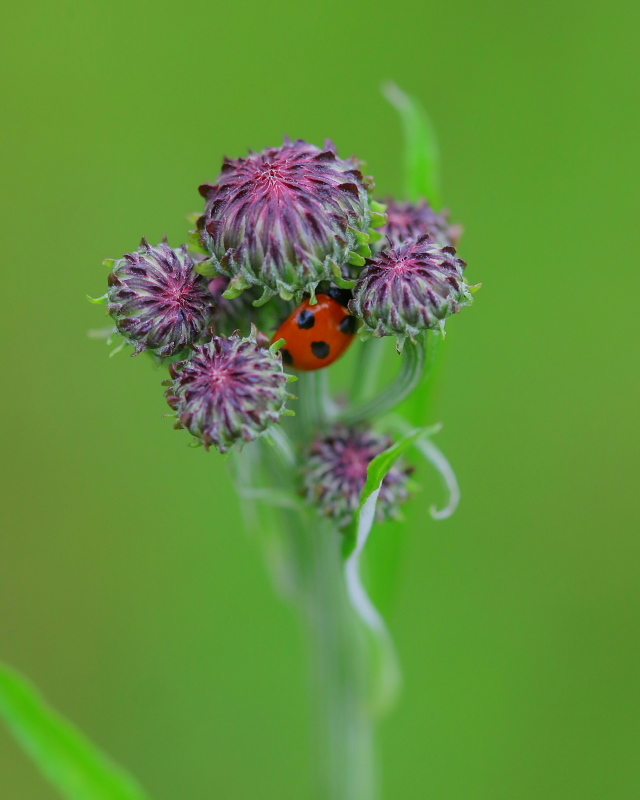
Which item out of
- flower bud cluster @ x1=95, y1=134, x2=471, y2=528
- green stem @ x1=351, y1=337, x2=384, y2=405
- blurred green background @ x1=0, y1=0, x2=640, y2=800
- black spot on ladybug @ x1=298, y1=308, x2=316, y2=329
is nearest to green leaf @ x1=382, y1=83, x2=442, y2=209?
green stem @ x1=351, y1=337, x2=384, y2=405

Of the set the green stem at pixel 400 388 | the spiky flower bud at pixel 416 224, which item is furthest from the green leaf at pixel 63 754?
the spiky flower bud at pixel 416 224

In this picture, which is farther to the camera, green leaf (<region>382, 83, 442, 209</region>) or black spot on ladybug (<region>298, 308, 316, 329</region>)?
green leaf (<region>382, 83, 442, 209</region>)

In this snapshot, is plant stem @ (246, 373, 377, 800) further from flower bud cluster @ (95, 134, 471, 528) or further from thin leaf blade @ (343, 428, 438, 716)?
flower bud cluster @ (95, 134, 471, 528)

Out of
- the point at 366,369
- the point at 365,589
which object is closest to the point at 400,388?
the point at 366,369

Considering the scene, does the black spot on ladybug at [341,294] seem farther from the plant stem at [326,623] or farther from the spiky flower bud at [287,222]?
the plant stem at [326,623]

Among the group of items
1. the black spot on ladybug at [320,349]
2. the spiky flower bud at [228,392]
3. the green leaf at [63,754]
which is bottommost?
the green leaf at [63,754]
